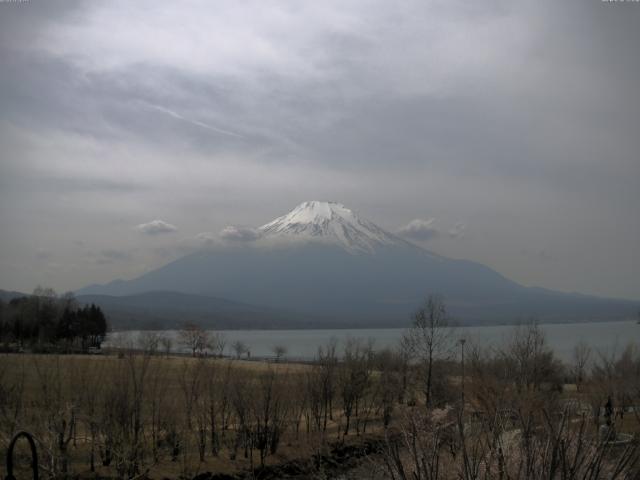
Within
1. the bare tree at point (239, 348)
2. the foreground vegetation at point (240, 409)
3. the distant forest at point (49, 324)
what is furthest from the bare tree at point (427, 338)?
the bare tree at point (239, 348)

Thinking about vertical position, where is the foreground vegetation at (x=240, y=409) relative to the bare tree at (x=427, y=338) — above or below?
below

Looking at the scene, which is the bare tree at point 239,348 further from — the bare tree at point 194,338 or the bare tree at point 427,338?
the bare tree at point 427,338

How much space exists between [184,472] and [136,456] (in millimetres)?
2525

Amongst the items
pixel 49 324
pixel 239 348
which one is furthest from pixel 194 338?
pixel 49 324

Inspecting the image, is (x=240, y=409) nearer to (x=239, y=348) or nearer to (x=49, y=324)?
(x=49, y=324)

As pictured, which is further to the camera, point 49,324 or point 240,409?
point 49,324

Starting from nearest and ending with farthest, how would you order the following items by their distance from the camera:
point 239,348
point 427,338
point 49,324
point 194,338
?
point 427,338, point 49,324, point 239,348, point 194,338

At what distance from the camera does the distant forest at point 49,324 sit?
89.4 metres

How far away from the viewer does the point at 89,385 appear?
32219mm

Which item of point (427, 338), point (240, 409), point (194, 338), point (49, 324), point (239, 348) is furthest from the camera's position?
point (194, 338)

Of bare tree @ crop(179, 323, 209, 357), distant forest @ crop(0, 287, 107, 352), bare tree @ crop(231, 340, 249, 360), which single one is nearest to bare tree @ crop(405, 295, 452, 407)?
distant forest @ crop(0, 287, 107, 352)

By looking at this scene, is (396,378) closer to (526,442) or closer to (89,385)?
(89,385)

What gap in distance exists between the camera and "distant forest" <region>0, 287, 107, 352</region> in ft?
293

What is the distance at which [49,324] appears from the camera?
3812 inches
